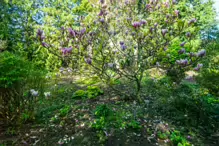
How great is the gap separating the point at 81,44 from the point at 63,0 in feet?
25.6

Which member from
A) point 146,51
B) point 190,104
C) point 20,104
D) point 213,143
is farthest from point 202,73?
point 20,104

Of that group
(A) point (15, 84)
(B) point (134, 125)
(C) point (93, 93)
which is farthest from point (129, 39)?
(A) point (15, 84)

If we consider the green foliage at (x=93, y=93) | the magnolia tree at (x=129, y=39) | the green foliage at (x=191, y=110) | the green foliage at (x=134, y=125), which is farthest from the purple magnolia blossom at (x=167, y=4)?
the green foliage at (x=93, y=93)

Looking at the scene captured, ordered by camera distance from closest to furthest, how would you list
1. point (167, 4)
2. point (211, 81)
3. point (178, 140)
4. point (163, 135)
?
point (178, 140) < point (163, 135) < point (167, 4) < point (211, 81)

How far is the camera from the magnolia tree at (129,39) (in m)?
2.80

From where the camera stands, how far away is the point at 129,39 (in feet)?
12.5

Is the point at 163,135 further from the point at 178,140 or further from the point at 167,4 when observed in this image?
the point at 167,4

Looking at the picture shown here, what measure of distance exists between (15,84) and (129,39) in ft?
7.98

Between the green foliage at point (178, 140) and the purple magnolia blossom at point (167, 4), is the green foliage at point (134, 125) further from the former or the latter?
the purple magnolia blossom at point (167, 4)

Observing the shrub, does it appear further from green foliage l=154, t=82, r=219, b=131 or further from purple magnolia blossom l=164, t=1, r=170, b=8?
purple magnolia blossom l=164, t=1, r=170, b=8

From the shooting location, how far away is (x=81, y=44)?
2.95m

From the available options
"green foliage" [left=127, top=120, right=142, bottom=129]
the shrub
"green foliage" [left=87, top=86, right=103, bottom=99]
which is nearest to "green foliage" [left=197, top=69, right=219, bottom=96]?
"green foliage" [left=127, top=120, right=142, bottom=129]

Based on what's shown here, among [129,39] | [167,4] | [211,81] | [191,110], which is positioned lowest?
Answer: [191,110]

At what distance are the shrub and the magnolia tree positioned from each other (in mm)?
507
